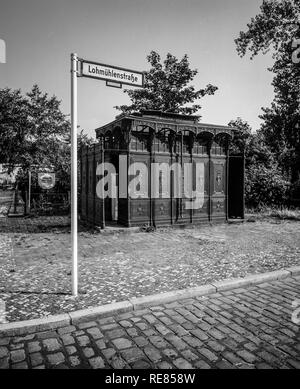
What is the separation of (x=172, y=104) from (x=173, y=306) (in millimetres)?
27527

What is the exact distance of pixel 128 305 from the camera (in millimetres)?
4398

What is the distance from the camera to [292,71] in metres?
22.0

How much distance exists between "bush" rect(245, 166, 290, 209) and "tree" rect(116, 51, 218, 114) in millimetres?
12981

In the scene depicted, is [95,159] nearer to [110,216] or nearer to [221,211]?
[110,216]

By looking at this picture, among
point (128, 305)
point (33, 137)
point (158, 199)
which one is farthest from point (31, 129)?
point (128, 305)

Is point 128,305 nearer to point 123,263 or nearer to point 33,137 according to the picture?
point 123,263

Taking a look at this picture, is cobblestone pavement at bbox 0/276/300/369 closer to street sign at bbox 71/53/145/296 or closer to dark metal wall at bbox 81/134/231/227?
street sign at bbox 71/53/145/296

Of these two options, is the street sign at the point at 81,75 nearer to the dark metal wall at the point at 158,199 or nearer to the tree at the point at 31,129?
the dark metal wall at the point at 158,199

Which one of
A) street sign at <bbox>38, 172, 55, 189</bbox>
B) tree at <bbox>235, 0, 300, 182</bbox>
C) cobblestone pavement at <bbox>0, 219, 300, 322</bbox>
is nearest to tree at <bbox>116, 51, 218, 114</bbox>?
tree at <bbox>235, 0, 300, 182</bbox>

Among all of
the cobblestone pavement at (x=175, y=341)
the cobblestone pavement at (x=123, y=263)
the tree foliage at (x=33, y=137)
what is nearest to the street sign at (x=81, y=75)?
the cobblestone pavement at (x=123, y=263)

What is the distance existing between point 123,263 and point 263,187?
14897mm

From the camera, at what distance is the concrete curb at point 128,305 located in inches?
148

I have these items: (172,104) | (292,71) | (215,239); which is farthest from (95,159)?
(172,104)

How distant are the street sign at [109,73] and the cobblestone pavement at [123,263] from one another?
3.40 m
